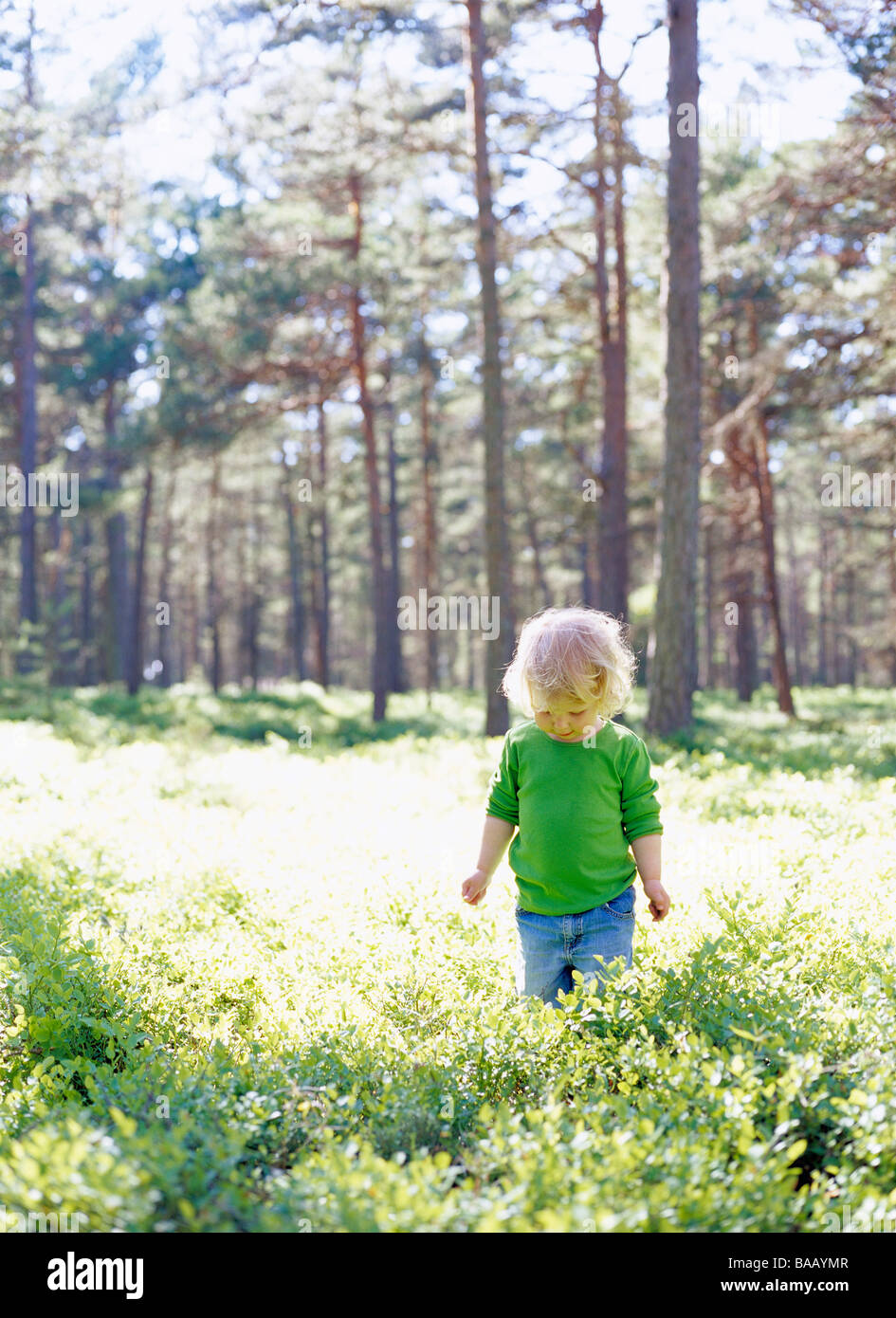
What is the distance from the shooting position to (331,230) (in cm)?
1944

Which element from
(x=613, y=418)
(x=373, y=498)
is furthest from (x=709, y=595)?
(x=613, y=418)

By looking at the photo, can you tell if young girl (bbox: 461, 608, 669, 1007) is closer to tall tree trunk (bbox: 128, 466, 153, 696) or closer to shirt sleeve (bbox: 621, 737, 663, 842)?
shirt sleeve (bbox: 621, 737, 663, 842)

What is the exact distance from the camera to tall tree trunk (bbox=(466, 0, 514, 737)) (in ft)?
44.6

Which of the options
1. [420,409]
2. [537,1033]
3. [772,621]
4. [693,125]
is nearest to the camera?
[537,1033]

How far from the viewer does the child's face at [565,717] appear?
3.83m

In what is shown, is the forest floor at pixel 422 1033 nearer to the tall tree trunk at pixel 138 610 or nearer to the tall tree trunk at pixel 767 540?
the tall tree trunk at pixel 767 540

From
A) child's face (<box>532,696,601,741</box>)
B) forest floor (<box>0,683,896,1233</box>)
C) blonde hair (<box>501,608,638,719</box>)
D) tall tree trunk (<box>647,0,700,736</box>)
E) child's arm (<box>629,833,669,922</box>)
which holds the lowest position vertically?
forest floor (<box>0,683,896,1233</box>)

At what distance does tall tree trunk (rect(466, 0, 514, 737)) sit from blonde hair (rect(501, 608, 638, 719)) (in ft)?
31.4

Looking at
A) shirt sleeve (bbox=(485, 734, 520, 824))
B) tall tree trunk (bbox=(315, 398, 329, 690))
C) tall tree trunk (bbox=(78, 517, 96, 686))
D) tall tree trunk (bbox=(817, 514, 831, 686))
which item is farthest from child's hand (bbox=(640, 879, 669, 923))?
tall tree trunk (bbox=(817, 514, 831, 686))

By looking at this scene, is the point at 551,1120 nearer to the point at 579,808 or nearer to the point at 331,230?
the point at 579,808

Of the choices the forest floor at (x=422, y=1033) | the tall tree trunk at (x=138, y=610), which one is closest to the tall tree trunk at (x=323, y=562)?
the tall tree trunk at (x=138, y=610)

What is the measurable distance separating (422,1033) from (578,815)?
3.70 feet

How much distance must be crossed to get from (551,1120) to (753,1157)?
59cm
